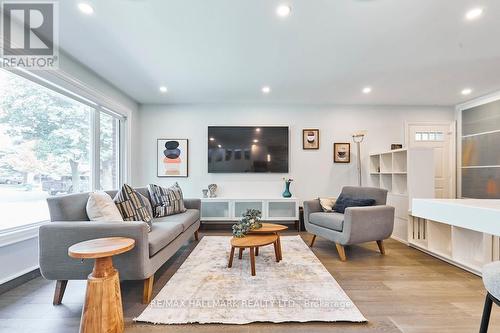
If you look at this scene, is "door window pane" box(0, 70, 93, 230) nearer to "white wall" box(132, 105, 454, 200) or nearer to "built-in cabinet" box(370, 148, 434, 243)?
"white wall" box(132, 105, 454, 200)

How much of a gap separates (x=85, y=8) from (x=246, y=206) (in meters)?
3.27

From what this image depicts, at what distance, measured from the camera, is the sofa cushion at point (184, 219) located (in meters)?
2.67

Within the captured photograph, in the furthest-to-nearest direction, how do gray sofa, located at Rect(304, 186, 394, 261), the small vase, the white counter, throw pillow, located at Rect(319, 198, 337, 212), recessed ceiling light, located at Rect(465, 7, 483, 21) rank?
the small vase, throw pillow, located at Rect(319, 198, 337, 212), gray sofa, located at Rect(304, 186, 394, 261), recessed ceiling light, located at Rect(465, 7, 483, 21), the white counter

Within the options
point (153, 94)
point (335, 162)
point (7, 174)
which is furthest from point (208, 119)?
point (7, 174)

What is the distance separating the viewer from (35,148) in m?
2.37

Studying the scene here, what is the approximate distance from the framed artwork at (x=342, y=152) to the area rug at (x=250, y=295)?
2.35 meters

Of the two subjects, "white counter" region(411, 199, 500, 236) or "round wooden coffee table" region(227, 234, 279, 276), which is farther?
"round wooden coffee table" region(227, 234, 279, 276)

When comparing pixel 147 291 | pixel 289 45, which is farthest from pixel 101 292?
pixel 289 45

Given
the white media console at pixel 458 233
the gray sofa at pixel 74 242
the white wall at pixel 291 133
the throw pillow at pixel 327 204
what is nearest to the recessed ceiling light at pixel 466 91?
the white wall at pixel 291 133

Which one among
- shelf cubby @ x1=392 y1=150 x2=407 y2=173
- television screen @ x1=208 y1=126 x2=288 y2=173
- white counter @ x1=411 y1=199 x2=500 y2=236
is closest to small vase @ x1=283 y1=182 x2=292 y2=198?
television screen @ x1=208 y1=126 x2=288 y2=173

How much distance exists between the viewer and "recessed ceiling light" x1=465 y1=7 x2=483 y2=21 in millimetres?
1815

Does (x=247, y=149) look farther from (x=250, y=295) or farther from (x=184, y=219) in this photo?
(x=250, y=295)

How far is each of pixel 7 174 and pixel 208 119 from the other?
114 inches

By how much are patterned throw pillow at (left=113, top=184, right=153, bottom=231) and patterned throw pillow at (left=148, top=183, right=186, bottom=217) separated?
0.59 meters
